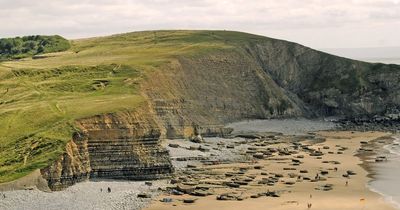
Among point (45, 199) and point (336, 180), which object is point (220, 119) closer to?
point (336, 180)

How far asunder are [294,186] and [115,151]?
80.0ft

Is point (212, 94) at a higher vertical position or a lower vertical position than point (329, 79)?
lower

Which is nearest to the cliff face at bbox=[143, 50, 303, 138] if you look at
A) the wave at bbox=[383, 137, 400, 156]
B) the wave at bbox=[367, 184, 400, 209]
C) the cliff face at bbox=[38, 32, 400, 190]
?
the cliff face at bbox=[38, 32, 400, 190]

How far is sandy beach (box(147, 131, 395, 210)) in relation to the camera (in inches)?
2569

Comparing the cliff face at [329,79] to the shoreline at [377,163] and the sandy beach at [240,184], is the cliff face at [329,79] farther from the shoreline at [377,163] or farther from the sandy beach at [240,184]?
the sandy beach at [240,184]

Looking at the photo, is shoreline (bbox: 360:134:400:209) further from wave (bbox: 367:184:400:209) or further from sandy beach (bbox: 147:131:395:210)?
sandy beach (bbox: 147:131:395:210)

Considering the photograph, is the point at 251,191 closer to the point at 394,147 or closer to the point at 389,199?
the point at 389,199

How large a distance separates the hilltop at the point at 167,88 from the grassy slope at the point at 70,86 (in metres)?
0.18

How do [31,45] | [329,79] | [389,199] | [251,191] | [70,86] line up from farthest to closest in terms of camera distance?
[31,45] < [329,79] < [70,86] < [251,191] < [389,199]

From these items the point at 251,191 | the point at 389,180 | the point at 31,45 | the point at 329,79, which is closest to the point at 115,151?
the point at 251,191

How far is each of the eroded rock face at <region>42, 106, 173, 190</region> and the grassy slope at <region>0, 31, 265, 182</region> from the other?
1.94 metres

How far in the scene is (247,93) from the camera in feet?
455

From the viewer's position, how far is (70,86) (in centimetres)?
10756

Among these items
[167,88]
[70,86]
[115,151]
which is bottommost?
[115,151]
